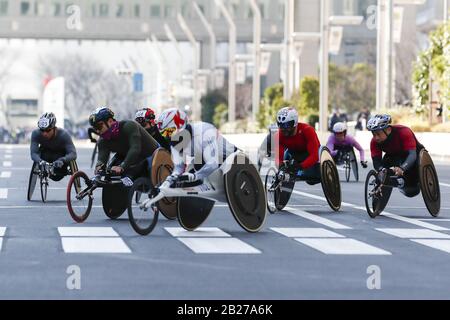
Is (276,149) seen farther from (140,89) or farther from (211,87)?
(140,89)

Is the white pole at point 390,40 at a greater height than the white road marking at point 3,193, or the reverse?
the white pole at point 390,40

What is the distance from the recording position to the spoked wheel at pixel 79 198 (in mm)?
20766

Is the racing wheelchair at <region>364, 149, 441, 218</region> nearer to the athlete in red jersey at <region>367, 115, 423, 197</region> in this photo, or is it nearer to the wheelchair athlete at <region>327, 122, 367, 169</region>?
the athlete in red jersey at <region>367, 115, 423, 197</region>

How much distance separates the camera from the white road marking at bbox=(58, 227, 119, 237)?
18.6 meters

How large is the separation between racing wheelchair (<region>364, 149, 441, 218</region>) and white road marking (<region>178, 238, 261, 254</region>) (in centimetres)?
434

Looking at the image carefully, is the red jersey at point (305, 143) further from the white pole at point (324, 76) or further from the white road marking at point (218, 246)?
the white pole at point (324, 76)

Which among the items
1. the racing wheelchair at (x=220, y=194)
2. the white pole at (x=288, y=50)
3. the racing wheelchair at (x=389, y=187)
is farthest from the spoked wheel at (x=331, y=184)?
the white pole at (x=288, y=50)

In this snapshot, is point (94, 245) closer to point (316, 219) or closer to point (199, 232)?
point (199, 232)

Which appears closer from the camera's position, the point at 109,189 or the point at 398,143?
the point at 109,189

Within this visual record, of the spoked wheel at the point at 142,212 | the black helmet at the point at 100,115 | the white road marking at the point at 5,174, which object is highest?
the black helmet at the point at 100,115

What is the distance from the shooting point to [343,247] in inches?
675

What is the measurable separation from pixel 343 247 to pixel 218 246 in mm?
1342

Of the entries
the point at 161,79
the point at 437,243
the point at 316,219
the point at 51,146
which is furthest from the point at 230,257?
the point at 161,79

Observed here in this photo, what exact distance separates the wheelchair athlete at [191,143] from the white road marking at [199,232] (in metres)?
0.60
